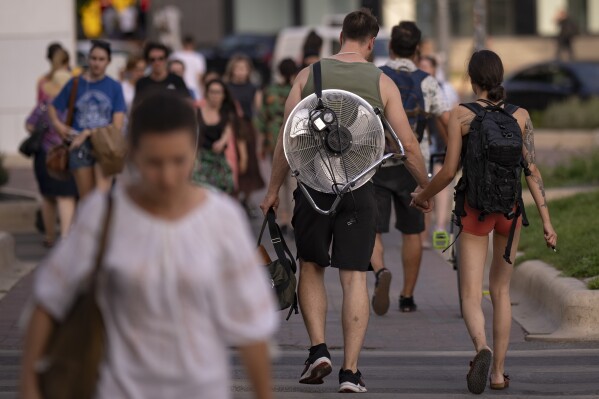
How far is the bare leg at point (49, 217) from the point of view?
13.2 m

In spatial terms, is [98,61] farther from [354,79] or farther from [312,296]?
[312,296]

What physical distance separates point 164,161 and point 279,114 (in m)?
9.86

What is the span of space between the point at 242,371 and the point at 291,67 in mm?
6214

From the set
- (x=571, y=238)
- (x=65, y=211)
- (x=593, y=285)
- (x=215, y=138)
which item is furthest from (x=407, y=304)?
(x=65, y=211)

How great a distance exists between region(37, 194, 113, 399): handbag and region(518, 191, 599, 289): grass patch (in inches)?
227

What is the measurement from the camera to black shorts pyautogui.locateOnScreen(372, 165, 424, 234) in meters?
9.54

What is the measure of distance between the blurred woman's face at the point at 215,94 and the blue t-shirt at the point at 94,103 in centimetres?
86

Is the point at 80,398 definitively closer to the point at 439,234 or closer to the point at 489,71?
the point at 489,71

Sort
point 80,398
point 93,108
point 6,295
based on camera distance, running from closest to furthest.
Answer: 1. point 80,398
2. point 6,295
3. point 93,108

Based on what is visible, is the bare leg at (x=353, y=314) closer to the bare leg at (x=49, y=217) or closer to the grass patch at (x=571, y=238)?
the grass patch at (x=571, y=238)

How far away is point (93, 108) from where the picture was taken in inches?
459

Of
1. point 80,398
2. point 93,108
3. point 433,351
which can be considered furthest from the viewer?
point 93,108

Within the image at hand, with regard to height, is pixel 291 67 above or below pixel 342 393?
above

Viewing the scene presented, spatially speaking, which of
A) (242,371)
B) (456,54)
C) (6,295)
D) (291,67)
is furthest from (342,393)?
(456,54)
